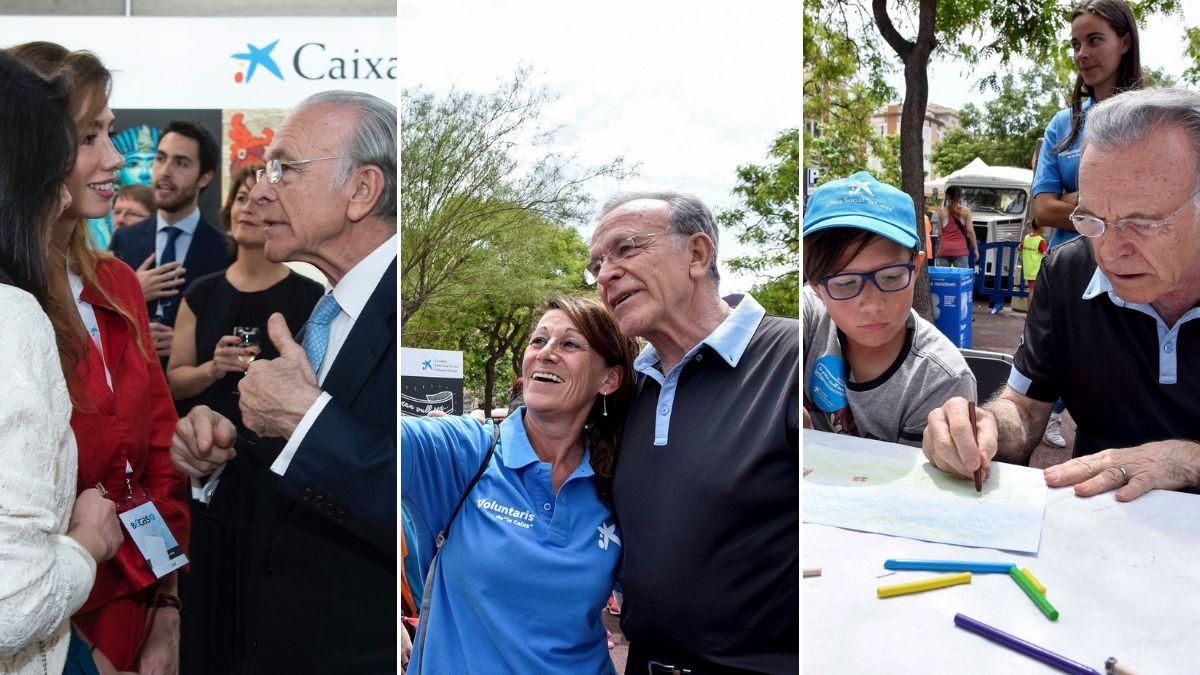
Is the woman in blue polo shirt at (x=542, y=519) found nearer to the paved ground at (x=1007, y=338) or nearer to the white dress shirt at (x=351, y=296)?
the white dress shirt at (x=351, y=296)

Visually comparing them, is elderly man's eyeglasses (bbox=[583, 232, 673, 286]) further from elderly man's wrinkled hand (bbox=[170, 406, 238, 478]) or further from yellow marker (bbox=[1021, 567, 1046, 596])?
elderly man's wrinkled hand (bbox=[170, 406, 238, 478])

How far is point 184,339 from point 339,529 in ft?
2.13

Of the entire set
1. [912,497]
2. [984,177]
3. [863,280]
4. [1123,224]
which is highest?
[984,177]

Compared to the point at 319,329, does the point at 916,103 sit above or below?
above

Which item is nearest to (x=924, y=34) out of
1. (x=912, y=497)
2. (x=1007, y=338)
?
(x=1007, y=338)

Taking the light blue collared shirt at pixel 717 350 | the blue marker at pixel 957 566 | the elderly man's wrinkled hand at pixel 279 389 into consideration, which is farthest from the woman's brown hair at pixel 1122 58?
the elderly man's wrinkled hand at pixel 279 389

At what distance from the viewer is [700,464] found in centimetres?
176

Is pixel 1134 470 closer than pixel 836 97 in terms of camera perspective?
Yes

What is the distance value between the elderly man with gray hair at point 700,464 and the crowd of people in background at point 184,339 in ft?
2.52

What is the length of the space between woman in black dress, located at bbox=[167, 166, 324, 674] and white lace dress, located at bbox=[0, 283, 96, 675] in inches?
11.9

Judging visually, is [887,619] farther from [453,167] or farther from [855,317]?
[453,167]

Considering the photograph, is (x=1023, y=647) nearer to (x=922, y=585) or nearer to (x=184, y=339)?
(x=922, y=585)

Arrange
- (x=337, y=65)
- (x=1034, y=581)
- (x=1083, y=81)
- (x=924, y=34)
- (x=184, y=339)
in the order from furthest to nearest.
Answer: (x=184, y=339), (x=337, y=65), (x=924, y=34), (x=1083, y=81), (x=1034, y=581)

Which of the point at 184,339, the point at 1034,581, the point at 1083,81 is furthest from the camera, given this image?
the point at 184,339
